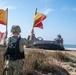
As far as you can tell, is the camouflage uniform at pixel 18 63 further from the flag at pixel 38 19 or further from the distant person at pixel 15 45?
the flag at pixel 38 19

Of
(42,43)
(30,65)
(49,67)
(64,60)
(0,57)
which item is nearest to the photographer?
(0,57)

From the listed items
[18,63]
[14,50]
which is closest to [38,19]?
[18,63]

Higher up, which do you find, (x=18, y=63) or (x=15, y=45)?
(x=15, y=45)

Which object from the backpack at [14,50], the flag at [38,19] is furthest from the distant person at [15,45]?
the flag at [38,19]

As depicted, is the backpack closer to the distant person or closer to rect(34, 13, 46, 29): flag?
the distant person

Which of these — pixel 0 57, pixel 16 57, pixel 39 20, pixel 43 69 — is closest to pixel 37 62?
pixel 43 69

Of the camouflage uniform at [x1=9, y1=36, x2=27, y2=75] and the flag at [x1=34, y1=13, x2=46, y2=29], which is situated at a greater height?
the flag at [x1=34, y1=13, x2=46, y2=29]

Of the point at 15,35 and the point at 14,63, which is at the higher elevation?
the point at 15,35

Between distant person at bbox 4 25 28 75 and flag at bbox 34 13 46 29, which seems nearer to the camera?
distant person at bbox 4 25 28 75

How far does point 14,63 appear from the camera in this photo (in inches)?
288

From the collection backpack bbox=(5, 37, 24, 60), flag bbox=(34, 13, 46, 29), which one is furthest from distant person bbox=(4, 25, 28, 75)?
flag bbox=(34, 13, 46, 29)

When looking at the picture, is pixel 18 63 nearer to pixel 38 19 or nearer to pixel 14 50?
pixel 14 50

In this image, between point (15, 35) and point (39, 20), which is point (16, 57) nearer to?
point (15, 35)

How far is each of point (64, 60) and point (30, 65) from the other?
5772 mm
